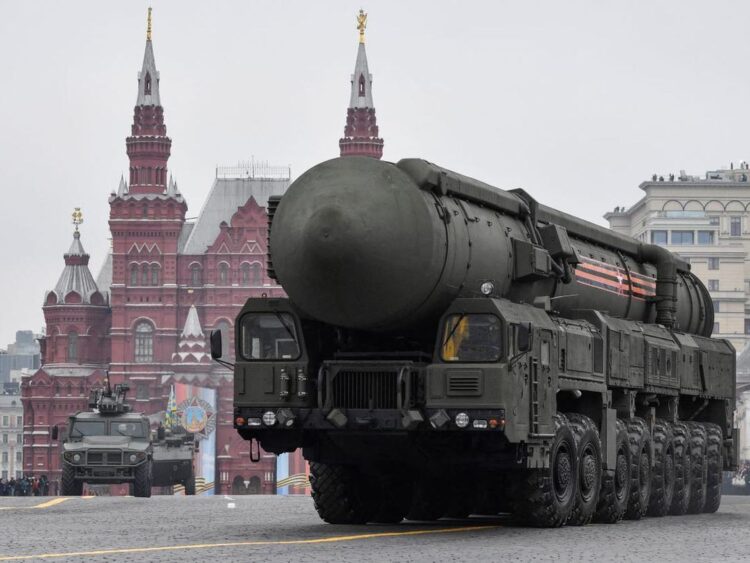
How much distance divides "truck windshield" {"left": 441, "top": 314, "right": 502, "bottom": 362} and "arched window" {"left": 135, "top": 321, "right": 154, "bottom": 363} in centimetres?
13970

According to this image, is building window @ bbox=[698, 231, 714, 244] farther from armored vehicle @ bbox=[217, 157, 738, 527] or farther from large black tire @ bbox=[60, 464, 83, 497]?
armored vehicle @ bbox=[217, 157, 738, 527]

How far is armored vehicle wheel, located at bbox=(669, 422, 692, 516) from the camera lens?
2809cm

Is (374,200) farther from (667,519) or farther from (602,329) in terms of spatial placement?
(667,519)

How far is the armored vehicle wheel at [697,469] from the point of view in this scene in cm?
2925

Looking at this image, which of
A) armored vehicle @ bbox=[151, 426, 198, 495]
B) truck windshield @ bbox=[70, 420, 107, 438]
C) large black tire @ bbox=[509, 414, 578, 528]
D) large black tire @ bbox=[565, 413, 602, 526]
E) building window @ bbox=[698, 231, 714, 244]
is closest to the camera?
large black tire @ bbox=[509, 414, 578, 528]

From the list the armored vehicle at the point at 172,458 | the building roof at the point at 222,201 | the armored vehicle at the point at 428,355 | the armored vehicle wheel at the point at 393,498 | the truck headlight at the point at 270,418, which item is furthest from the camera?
the building roof at the point at 222,201

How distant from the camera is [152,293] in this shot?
159 metres

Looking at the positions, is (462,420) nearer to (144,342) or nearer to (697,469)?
(697,469)

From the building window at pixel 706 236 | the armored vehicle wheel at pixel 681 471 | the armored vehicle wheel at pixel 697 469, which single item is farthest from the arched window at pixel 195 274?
the armored vehicle wheel at pixel 681 471

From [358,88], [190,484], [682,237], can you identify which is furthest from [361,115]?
[190,484]

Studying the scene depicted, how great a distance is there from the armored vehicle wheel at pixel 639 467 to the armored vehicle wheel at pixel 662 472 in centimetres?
39

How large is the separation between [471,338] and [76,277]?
14560cm

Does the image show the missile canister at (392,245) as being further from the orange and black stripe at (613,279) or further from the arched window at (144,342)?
the arched window at (144,342)

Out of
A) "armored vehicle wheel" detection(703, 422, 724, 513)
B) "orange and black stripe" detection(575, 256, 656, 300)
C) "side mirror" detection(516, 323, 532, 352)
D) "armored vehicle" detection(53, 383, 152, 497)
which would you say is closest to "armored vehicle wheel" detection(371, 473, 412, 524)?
"side mirror" detection(516, 323, 532, 352)
